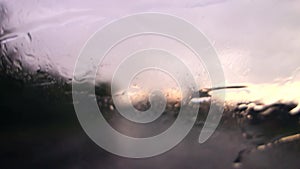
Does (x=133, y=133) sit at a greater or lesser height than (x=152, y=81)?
lesser

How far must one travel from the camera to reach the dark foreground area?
2592mm

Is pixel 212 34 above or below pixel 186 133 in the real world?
above

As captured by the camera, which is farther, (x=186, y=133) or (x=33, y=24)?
(x=33, y=24)

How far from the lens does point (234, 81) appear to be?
2.70m

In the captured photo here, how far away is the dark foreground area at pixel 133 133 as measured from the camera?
8.50 feet

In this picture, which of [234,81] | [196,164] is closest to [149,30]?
[234,81]

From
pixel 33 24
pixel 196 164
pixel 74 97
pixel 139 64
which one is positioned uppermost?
pixel 33 24

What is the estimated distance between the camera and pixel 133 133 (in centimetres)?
260

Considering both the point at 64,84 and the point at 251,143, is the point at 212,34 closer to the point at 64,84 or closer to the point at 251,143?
the point at 251,143

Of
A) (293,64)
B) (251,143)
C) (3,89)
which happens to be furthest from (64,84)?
(293,64)

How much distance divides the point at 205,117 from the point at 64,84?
102 cm

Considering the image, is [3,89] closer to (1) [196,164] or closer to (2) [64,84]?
(2) [64,84]

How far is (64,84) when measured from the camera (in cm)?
265

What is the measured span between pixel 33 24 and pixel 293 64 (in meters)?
1.93
